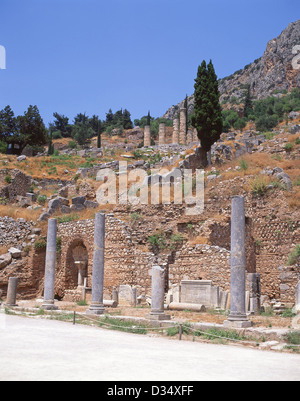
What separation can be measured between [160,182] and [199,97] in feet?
43.0

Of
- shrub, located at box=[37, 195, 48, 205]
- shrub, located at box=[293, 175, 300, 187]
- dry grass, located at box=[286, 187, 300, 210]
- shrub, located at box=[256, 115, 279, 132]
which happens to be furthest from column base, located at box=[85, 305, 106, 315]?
shrub, located at box=[256, 115, 279, 132]

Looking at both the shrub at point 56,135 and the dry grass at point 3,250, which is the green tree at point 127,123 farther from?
the dry grass at point 3,250

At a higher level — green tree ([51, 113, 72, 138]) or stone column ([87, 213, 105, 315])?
green tree ([51, 113, 72, 138])

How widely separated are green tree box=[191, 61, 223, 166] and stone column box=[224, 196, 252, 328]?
25.1 meters

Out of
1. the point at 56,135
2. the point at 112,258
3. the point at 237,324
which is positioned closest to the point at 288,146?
the point at 112,258

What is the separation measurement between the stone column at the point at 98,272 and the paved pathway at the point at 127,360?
195 inches

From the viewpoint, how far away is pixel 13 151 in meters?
60.2

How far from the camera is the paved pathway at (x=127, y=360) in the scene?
696cm

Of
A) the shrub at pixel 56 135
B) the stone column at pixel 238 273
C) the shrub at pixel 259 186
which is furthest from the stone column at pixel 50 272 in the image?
the shrub at pixel 56 135

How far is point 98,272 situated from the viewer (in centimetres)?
1906

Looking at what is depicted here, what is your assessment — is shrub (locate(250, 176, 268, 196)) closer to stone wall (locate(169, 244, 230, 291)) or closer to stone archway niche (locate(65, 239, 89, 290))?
stone wall (locate(169, 244, 230, 291))

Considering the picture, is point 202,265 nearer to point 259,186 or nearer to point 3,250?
point 259,186

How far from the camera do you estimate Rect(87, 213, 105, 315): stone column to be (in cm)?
1828
